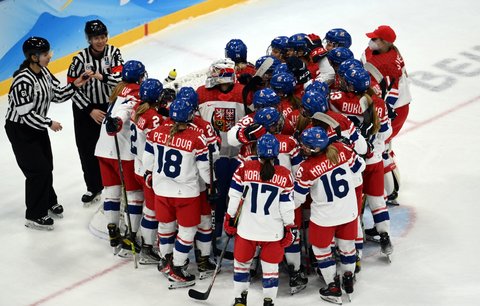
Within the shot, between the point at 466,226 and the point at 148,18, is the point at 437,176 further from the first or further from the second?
the point at 148,18

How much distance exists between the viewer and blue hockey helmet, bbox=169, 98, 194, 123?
637 centimetres

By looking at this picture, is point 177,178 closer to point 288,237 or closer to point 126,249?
point 288,237

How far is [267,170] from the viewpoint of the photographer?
237 inches

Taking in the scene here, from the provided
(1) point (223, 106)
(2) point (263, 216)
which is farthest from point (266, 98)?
(2) point (263, 216)

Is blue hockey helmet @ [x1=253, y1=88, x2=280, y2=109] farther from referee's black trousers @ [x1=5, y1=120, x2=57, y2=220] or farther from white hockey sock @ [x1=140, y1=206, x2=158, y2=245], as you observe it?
referee's black trousers @ [x1=5, y1=120, x2=57, y2=220]

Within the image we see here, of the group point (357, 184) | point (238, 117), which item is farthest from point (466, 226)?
point (238, 117)

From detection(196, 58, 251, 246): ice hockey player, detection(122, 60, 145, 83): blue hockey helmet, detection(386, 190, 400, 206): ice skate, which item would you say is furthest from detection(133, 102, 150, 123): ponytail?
detection(386, 190, 400, 206): ice skate

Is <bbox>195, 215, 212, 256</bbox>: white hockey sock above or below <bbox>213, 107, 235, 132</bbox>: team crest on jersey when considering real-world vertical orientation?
below

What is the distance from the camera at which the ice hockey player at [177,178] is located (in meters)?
6.45

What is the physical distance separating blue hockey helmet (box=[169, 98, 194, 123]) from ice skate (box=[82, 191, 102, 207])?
1848mm

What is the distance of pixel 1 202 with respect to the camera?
8.11 meters

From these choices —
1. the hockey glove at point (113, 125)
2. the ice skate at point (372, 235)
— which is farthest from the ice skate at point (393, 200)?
the hockey glove at point (113, 125)

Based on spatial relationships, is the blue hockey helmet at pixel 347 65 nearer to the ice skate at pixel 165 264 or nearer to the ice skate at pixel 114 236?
the ice skate at pixel 165 264

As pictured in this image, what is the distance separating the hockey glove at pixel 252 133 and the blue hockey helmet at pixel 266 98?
204mm
